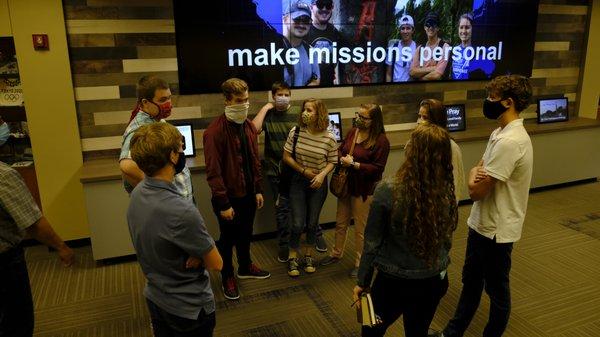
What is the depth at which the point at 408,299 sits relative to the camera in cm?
184

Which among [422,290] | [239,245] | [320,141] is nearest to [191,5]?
[320,141]

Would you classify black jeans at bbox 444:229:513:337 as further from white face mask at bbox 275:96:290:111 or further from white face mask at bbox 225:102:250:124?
white face mask at bbox 275:96:290:111

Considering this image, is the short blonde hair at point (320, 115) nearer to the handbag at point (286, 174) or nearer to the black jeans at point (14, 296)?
the handbag at point (286, 174)

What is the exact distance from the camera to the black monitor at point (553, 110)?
17.3ft

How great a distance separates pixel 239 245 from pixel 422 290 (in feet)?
5.47

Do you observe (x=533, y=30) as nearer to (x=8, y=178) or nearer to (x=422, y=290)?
(x=422, y=290)

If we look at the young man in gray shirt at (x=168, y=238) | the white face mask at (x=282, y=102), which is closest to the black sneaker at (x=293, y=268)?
the white face mask at (x=282, y=102)

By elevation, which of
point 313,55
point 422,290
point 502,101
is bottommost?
point 422,290

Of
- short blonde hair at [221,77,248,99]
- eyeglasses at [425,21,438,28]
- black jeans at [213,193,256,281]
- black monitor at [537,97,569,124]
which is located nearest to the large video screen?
eyeglasses at [425,21,438,28]

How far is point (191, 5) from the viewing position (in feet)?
12.1

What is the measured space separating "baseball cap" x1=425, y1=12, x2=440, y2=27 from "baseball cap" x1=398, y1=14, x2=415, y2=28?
16cm

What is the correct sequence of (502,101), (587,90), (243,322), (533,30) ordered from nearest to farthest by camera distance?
1. (502,101)
2. (243,322)
3. (533,30)
4. (587,90)

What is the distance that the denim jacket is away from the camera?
1715 millimetres

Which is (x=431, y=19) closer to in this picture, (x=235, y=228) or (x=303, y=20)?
(x=303, y=20)
